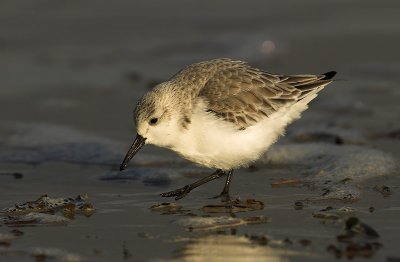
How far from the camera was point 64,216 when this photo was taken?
21.1 ft

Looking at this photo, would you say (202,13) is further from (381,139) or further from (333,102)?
(381,139)

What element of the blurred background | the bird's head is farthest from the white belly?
the blurred background

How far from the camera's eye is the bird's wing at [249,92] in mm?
7062

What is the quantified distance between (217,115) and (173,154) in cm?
183

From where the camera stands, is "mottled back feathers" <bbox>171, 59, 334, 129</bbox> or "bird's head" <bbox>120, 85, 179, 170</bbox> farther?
"mottled back feathers" <bbox>171, 59, 334, 129</bbox>

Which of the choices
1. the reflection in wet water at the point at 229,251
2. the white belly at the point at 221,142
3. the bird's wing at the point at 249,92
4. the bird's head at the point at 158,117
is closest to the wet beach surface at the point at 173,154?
the reflection in wet water at the point at 229,251

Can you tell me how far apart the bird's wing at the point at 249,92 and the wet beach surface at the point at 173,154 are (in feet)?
2.08

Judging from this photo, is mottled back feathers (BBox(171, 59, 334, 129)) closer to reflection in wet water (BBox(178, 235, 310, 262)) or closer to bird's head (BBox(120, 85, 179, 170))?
bird's head (BBox(120, 85, 179, 170))

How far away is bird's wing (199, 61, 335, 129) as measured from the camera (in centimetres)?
706

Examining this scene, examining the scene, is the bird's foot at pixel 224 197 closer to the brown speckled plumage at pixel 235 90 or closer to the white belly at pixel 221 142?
the white belly at pixel 221 142

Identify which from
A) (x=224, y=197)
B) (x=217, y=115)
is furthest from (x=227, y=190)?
(x=217, y=115)

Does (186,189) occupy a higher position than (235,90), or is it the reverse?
(235,90)

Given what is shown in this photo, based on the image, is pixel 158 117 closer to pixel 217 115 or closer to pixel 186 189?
pixel 217 115

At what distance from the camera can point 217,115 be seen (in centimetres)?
697
